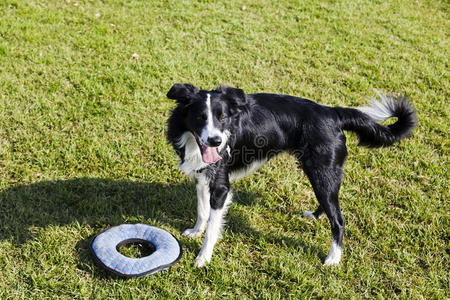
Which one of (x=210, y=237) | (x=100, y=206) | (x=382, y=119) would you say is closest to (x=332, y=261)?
(x=210, y=237)

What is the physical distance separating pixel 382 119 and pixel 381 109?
0.29 feet

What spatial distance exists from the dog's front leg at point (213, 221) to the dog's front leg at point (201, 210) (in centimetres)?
22

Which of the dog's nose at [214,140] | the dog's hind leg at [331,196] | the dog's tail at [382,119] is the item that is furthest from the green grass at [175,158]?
the dog's nose at [214,140]

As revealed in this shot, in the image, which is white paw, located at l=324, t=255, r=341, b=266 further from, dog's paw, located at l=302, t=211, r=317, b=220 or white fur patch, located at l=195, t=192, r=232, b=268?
white fur patch, located at l=195, t=192, r=232, b=268

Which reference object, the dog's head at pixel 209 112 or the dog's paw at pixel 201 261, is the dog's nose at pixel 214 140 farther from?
the dog's paw at pixel 201 261

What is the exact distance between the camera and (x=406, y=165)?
15.3 ft

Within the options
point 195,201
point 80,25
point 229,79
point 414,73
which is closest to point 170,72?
point 229,79

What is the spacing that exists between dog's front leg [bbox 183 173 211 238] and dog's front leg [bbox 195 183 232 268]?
0.71ft

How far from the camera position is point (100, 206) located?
12.7 feet

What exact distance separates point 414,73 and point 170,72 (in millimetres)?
4124

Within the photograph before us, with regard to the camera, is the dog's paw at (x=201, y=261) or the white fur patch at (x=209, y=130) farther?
the dog's paw at (x=201, y=261)

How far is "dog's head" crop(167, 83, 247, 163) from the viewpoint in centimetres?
298

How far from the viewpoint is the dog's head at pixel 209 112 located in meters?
2.98

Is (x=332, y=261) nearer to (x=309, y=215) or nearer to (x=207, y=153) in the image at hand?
(x=309, y=215)
